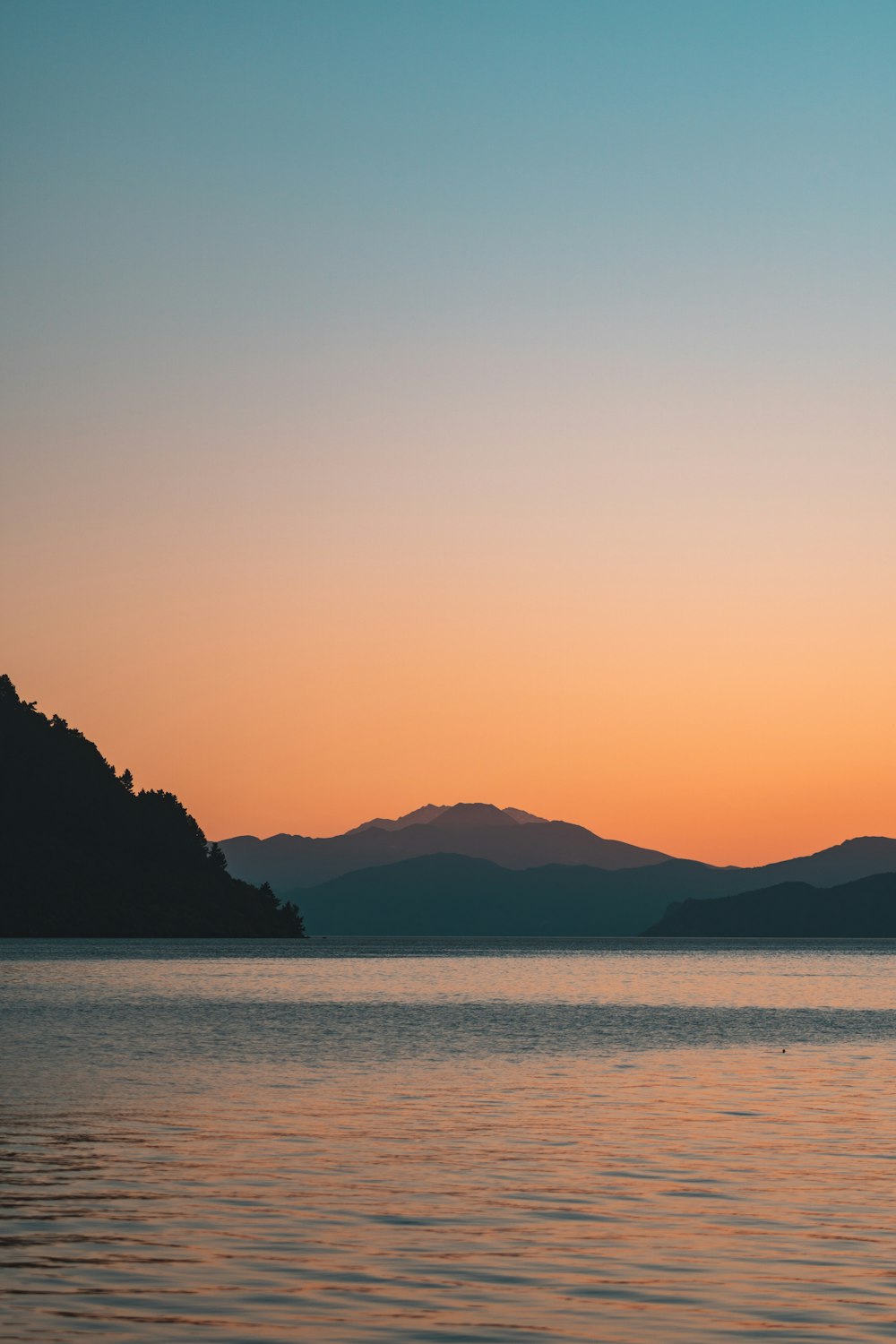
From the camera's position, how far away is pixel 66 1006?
94938 mm

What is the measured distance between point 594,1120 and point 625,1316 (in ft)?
69.7

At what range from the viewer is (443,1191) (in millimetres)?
28234

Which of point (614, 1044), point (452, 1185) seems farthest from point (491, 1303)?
point (614, 1044)

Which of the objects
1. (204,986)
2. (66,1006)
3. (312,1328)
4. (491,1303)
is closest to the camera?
(312,1328)

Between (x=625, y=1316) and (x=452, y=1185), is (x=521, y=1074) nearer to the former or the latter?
(x=452, y=1185)

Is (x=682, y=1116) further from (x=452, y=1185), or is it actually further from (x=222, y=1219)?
(x=222, y=1219)

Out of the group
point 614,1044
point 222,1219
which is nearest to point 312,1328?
point 222,1219

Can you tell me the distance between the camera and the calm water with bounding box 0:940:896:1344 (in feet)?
62.4

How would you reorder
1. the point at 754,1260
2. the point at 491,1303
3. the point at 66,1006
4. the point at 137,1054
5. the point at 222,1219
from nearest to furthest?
the point at 491,1303 → the point at 754,1260 → the point at 222,1219 → the point at 137,1054 → the point at 66,1006

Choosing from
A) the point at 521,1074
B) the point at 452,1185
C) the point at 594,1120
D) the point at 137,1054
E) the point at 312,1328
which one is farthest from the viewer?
the point at 137,1054

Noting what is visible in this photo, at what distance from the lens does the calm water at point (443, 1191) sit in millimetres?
19016

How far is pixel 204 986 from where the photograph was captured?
441ft

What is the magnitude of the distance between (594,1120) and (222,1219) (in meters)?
16.9

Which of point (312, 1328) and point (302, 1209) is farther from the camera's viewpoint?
point (302, 1209)
